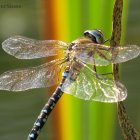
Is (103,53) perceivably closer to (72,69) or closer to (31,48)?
(72,69)

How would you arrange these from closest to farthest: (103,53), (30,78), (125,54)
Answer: (125,54)
(103,53)
(30,78)

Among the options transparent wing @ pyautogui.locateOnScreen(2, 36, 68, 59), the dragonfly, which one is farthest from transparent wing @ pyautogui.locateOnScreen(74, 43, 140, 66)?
transparent wing @ pyautogui.locateOnScreen(2, 36, 68, 59)

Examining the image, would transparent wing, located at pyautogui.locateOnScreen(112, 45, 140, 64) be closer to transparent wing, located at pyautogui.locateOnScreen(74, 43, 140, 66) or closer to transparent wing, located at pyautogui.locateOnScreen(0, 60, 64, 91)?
transparent wing, located at pyautogui.locateOnScreen(74, 43, 140, 66)

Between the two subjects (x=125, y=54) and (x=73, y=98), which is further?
(x=73, y=98)

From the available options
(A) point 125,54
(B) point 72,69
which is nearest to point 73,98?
(B) point 72,69

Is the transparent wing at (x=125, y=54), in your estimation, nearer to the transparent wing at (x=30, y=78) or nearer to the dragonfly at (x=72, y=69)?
the dragonfly at (x=72, y=69)

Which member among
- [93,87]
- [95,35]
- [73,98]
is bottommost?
[73,98]

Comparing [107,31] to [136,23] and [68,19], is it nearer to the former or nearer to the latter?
[68,19]
